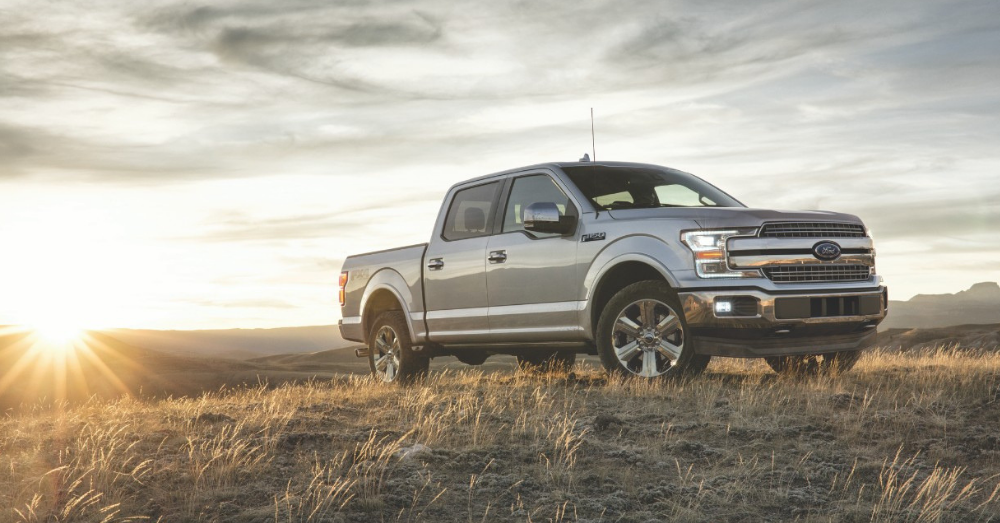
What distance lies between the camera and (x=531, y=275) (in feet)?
30.6

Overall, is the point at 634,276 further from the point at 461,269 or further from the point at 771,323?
the point at 461,269

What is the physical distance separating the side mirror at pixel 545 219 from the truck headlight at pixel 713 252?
4.19ft

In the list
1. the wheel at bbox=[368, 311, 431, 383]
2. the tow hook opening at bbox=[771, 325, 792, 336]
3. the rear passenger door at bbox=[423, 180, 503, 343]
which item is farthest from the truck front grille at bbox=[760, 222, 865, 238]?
the wheel at bbox=[368, 311, 431, 383]

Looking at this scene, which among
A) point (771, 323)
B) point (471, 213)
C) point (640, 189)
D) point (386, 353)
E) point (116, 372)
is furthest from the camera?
point (116, 372)

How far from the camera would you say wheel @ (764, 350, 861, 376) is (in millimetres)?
9578

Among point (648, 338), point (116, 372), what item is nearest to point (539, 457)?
point (648, 338)

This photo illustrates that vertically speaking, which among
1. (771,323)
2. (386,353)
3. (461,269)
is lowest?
(386,353)

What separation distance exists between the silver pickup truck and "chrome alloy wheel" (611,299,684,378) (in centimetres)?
1

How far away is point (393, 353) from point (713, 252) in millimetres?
4618

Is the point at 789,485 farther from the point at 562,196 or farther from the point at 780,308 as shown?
the point at 562,196

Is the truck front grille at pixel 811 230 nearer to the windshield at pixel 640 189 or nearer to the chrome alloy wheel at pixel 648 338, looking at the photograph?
the chrome alloy wheel at pixel 648 338

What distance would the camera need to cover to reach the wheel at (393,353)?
1102 cm

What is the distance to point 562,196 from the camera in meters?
9.40

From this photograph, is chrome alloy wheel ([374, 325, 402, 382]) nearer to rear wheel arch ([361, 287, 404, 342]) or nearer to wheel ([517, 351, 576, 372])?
rear wheel arch ([361, 287, 404, 342])
